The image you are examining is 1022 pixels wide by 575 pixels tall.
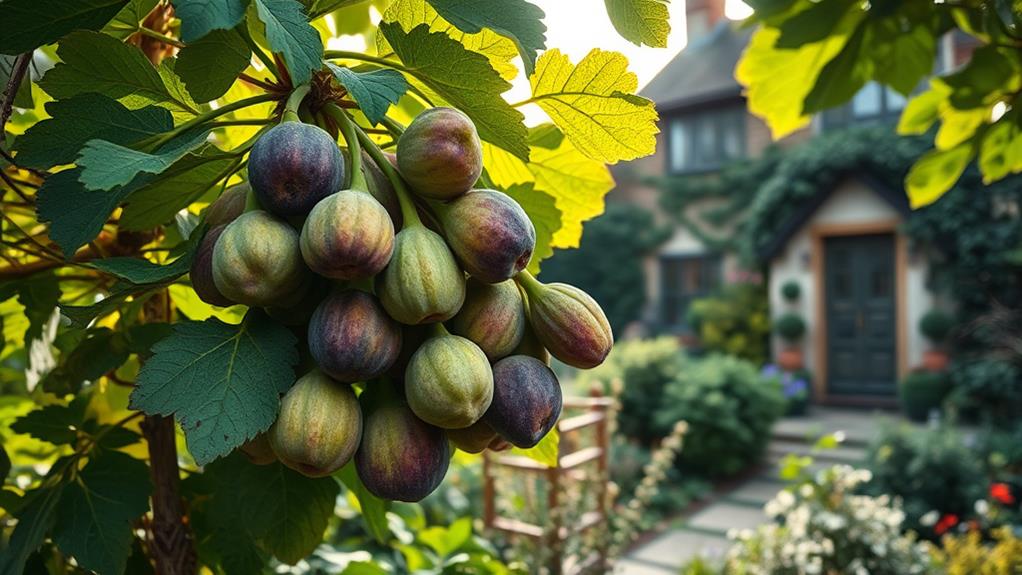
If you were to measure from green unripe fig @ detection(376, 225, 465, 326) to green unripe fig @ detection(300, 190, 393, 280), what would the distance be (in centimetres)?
1

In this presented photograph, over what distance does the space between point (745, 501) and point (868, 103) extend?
23.7 feet

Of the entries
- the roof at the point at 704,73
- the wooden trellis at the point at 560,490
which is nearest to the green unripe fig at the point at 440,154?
the wooden trellis at the point at 560,490

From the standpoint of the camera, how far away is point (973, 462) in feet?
22.0

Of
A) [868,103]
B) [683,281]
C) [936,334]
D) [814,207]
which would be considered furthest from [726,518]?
[868,103]

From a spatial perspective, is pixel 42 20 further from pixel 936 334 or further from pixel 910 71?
pixel 936 334

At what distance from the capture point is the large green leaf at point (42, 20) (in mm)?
607

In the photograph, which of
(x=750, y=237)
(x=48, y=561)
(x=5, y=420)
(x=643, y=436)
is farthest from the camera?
(x=750, y=237)

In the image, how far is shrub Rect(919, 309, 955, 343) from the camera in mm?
10594

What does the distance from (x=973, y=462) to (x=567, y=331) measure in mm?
7323

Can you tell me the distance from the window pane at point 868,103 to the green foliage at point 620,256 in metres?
3.80

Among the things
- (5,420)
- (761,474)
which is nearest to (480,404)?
(5,420)

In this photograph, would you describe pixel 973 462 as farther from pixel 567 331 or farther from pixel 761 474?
pixel 567 331

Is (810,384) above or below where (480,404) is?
below

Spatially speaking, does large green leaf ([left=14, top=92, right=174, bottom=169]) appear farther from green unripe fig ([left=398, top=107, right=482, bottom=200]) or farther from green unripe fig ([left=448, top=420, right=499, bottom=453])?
green unripe fig ([left=448, top=420, right=499, bottom=453])
